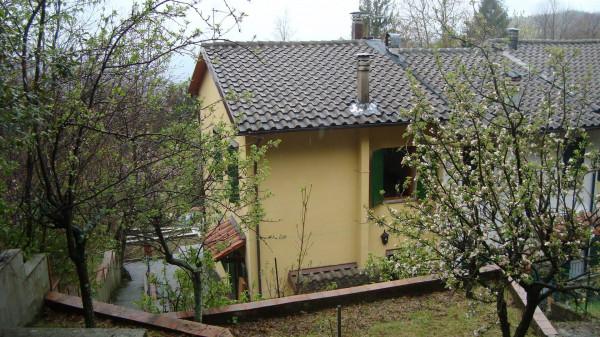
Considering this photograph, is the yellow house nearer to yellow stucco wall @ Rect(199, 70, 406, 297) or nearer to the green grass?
yellow stucco wall @ Rect(199, 70, 406, 297)

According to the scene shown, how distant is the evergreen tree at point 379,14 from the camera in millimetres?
33125

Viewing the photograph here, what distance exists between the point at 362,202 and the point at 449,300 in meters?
4.62

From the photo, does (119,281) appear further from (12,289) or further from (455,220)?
(455,220)

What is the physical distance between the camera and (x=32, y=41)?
3771 mm

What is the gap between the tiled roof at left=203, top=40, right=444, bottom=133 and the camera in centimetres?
1022

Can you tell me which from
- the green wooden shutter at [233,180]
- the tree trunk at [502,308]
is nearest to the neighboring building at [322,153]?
the green wooden shutter at [233,180]

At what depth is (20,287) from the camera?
4.68 meters

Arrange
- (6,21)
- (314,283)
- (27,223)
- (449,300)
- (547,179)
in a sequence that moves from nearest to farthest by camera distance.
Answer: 1. (6,21)
2. (547,179)
3. (27,223)
4. (449,300)
5. (314,283)

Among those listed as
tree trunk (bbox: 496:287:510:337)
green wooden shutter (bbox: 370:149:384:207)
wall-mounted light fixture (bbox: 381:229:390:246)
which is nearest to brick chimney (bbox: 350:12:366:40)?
green wooden shutter (bbox: 370:149:384:207)

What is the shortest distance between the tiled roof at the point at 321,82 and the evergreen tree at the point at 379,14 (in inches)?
736

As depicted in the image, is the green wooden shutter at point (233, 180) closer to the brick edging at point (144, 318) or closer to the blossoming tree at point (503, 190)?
the brick edging at point (144, 318)

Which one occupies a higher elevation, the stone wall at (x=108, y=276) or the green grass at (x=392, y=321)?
the green grass at (x=392, y=321)

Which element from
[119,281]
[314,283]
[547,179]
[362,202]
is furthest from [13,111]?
[119,281]

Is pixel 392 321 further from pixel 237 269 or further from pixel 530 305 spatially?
pixel 237 269
